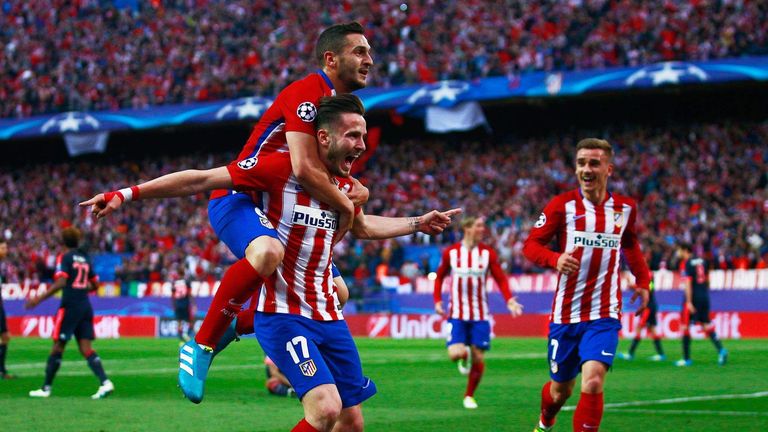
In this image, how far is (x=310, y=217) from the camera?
6598mm

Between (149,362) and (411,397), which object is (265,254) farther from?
(149,362)

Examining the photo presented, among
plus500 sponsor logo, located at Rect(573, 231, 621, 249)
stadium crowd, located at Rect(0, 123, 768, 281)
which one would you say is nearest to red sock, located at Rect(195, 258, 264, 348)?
plus500 sponsor logo, located at Rect(573, 231, 621, 249)

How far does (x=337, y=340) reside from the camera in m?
6.50

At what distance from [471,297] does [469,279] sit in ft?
1.30

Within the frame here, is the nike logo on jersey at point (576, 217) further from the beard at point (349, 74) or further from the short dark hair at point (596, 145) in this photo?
the beard at point (349, 74)

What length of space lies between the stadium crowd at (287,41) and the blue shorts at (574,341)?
87.0 feet

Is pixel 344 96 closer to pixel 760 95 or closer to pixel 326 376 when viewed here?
pixel 326 376

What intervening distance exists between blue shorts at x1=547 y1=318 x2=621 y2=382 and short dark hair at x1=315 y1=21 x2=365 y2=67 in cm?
320

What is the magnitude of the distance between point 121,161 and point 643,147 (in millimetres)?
23634

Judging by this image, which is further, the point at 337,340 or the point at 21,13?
the point at 21,13

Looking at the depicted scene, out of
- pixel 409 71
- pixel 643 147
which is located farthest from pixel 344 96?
pixel 409 71

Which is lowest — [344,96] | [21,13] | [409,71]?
[344,96]

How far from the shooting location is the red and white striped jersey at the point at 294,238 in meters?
6.50

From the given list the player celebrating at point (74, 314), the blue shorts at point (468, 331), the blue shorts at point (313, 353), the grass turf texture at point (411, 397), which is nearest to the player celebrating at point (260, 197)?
the blue shorts at point (313, 353)
